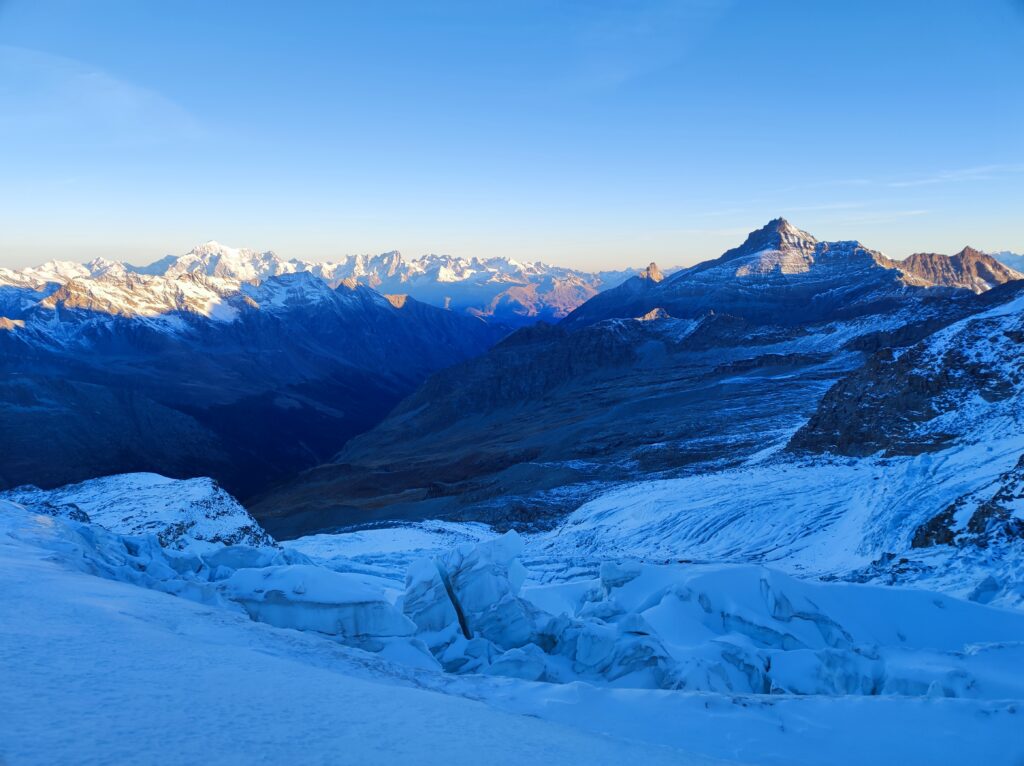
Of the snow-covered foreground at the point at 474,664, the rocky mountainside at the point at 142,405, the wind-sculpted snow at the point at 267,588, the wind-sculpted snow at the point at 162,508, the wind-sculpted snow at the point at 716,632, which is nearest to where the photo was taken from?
the snow-covered foreground at the point at 474,664

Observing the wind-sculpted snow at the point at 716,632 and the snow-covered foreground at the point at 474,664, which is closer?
the snow-covered foreground at the point at 474,664

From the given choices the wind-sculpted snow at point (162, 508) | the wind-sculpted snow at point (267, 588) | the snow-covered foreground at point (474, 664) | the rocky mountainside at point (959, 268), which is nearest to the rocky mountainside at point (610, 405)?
the wind-sculpted snow at point (162, 508)

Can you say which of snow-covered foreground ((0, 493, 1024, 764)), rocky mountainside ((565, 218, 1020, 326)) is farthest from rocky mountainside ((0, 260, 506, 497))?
rocky mountainside ((565, 218, 1020, 326))

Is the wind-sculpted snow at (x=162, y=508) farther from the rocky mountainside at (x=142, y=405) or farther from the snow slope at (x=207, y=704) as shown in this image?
the rocky mountainside at (x=142, y=405)

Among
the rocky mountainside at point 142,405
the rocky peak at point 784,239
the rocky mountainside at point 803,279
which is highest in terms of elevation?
the rocky peak at point 784,239

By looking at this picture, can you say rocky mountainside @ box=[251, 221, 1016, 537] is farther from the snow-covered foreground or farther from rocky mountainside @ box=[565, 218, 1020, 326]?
the snow-covered foreground

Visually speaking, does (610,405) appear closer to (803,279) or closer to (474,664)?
(474,664)

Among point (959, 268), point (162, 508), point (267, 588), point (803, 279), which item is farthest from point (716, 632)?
point (959, 268)
